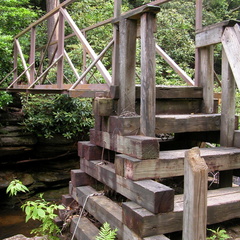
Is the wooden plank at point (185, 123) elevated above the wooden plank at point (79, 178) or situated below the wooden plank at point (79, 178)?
above

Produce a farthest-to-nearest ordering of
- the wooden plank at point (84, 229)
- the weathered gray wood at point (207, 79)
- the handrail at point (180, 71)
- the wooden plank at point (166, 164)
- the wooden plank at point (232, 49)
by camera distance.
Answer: the handrail at point (180, 71) < the weathered gray wood at point (207, 79) < the wooden plank at point (84, 229) < the wooden plank at point (166, 164) < the wooden plank at point (232, 49)

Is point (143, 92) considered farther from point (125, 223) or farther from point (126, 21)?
point (125, 223)

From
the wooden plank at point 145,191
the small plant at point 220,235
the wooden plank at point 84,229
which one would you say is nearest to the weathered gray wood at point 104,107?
the wooden plank at point 145,191

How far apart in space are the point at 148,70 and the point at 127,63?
0.35 meters

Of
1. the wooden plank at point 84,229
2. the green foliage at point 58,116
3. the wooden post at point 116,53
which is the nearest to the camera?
the wooden plank at point 84,229

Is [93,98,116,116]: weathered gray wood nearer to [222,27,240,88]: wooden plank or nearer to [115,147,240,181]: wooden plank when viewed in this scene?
[115,147,240,181]: wooden plank

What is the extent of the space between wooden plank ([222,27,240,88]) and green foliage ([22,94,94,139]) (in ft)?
16.1

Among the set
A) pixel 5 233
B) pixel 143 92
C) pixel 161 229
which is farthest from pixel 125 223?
pixel 5 233

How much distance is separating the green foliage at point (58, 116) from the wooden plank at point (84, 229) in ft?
12.9

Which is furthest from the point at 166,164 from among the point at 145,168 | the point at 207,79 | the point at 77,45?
the point at 77,45

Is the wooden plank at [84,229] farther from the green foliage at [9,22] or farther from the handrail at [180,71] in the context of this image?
the green foliage at [9,22]

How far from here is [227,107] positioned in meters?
3.49

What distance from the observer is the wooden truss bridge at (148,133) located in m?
2.64

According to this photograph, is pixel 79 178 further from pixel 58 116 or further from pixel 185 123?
pixel 58 116
